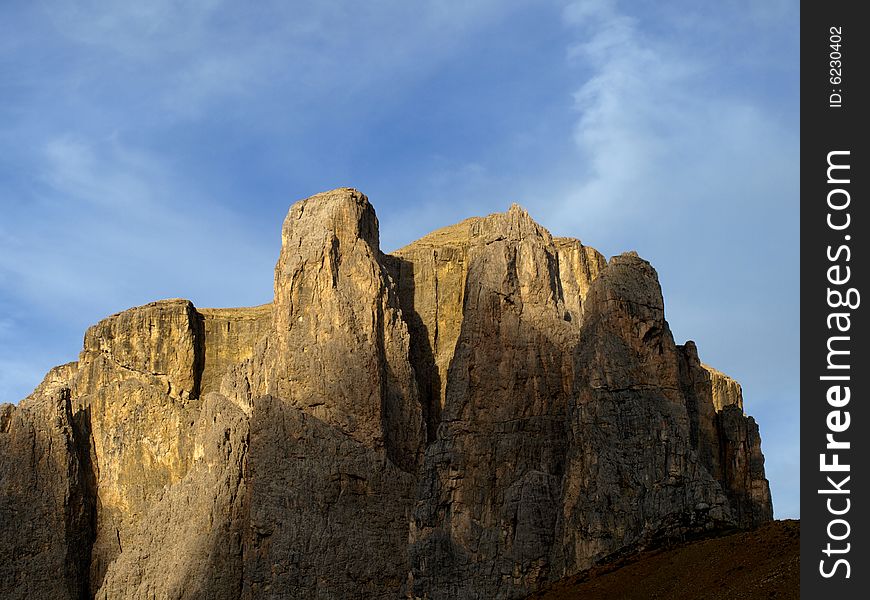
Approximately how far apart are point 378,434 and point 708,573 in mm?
21136

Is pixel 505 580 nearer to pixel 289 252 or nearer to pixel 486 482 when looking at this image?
pixel 486 482

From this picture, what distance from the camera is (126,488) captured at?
73688 mm

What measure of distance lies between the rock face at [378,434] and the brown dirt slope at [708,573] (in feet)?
11.6

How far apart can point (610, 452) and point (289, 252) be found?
19108mm

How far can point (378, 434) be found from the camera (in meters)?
66.4

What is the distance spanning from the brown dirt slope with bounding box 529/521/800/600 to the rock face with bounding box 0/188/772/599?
3544 mm

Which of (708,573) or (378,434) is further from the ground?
(378,434)

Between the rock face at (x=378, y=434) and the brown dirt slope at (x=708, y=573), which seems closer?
the brown dirt slope at (x=708, y=573)

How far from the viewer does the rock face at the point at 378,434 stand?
194 feet

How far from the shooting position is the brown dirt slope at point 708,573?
44.2 meters

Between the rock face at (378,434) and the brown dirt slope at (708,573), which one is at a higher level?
the rock face at (378,434)

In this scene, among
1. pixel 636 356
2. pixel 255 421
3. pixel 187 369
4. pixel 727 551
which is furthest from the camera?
pixel 187 369
